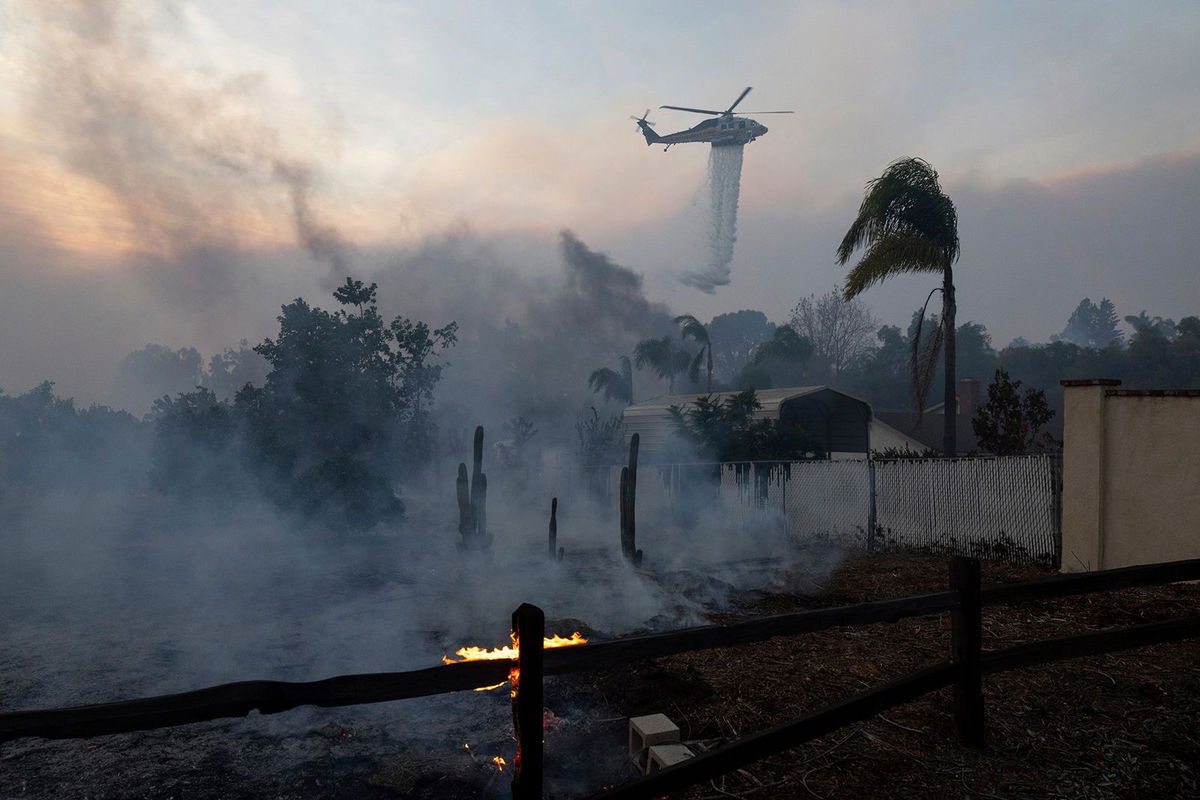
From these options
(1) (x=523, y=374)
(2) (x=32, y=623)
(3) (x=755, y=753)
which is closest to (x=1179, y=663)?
(3) (x=755, y=753)

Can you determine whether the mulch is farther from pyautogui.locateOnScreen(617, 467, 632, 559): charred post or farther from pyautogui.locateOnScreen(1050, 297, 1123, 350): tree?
pyautogui.locateOnScreen(1050, 297, 1123, 350): tree

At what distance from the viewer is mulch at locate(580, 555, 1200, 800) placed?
13.8 feet

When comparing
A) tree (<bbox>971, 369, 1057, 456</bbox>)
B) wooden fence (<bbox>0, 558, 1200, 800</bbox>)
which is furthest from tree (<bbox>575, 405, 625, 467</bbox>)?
wooden fence (<bbox>0, 558, 1200, 800</bbox>)

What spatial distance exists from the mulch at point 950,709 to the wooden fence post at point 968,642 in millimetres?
246

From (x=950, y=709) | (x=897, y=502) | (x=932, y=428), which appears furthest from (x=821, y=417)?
(x=950, y=709)

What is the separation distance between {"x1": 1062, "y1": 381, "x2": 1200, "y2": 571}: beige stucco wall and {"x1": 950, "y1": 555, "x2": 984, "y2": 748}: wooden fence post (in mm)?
6456

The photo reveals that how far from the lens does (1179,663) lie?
611cm

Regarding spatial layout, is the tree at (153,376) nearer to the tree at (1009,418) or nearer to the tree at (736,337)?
the tree at (736,337)

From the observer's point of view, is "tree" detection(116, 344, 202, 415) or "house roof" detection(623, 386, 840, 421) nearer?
"house roof" detection(623, 386, 840, 421)

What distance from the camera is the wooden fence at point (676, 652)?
258 cm

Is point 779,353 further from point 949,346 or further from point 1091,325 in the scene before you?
point 1091,325

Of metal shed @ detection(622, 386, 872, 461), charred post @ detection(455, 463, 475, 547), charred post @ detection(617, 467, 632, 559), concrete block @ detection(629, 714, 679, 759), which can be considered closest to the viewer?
concrete block @ detection(629, 714, 679, 759)

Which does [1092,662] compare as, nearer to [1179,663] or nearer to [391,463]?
[1179,663]

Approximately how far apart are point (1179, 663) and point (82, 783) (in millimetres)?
9098
